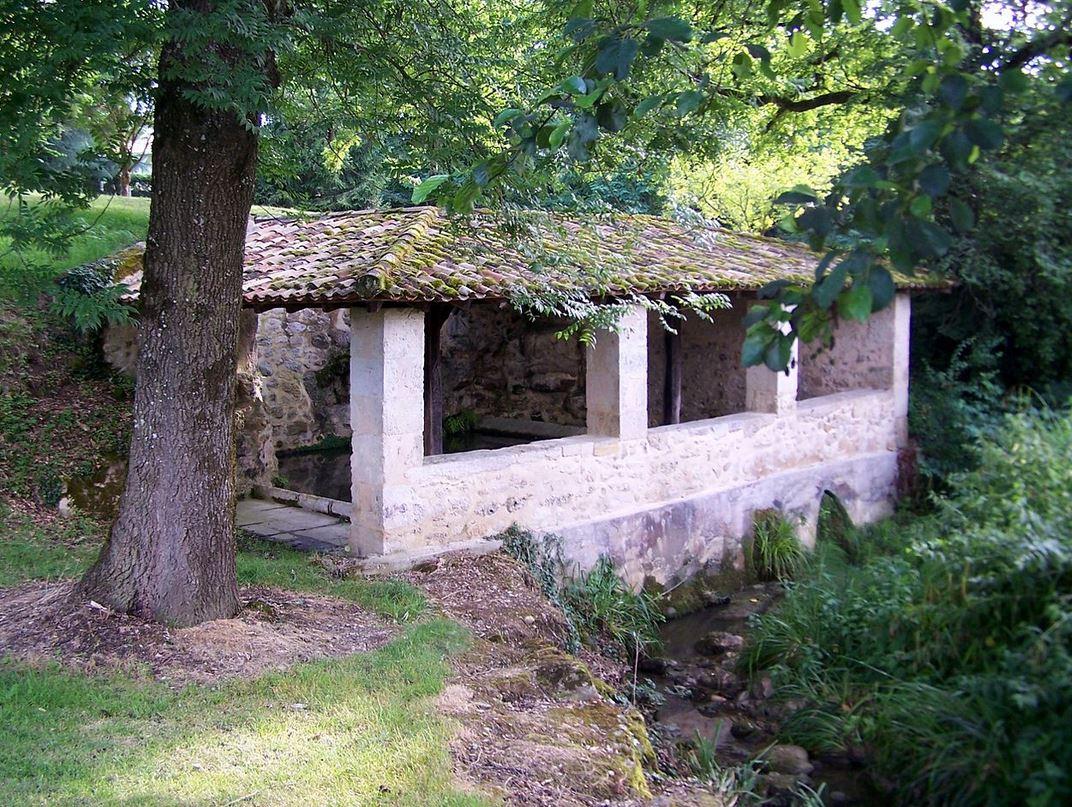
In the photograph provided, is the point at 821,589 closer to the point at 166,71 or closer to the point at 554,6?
the point at 554,6

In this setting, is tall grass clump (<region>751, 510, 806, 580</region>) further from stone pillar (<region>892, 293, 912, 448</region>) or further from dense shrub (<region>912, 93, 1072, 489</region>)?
stone pillar (<region>892, 293, 912, 448</region>)

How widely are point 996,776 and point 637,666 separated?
3.67 m

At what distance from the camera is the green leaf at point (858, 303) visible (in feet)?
6.53

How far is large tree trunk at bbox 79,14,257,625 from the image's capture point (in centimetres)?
490

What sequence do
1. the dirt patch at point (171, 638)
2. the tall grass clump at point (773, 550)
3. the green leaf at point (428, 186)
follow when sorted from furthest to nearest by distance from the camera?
the tall grass clump at point (773, 550), the dirt patch at point (171, 638), the green leaf at point (428, 186)

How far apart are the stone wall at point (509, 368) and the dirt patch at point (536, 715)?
6518mm

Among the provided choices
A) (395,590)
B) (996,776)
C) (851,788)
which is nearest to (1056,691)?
(996,776)

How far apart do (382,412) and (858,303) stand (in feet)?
16.5

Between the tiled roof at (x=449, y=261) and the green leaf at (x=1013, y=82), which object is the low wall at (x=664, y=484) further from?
the green leaf at (x=1013, y=82)

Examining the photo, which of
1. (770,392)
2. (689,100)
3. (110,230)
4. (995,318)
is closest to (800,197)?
(689,100)

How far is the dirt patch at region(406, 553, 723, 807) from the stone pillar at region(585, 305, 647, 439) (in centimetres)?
A: 218

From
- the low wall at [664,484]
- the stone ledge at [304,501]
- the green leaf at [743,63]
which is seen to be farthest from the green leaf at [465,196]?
the stone ledge at [304,501]

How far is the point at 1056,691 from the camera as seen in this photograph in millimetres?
3639

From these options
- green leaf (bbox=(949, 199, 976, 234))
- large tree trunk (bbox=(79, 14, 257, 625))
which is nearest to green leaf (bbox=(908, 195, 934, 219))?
green leaf (bbox=(949, 199, 976, 234))
